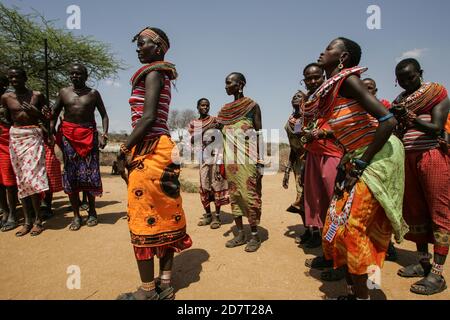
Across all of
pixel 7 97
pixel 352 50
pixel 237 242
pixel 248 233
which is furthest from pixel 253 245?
pixel 7 97

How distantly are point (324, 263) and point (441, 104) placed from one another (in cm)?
204

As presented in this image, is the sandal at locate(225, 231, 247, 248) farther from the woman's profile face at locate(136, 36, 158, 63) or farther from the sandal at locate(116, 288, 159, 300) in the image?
the woman's profile face at locate(136, 36, 158, 63)

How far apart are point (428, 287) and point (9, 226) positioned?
18.9ft

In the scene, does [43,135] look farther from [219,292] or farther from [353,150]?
[353,150]

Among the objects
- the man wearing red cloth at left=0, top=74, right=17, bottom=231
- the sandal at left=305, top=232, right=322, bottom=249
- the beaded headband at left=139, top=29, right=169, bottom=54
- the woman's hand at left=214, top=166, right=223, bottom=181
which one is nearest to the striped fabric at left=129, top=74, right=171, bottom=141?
the beaded headband at left=139, top=29, right=169, bottom=54

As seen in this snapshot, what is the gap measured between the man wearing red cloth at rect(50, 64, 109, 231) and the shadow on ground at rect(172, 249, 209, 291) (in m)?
2.12

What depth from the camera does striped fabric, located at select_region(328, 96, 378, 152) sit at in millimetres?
2209

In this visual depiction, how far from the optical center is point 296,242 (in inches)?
169

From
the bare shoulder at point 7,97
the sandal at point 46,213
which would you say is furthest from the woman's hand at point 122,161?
the sandal at point 46,213

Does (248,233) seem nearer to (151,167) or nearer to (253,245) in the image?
(253,245)

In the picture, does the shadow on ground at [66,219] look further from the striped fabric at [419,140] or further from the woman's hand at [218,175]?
the striped fabric at [419,140]

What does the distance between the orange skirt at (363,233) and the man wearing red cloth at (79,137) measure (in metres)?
3.81

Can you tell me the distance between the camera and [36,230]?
15.0ft
